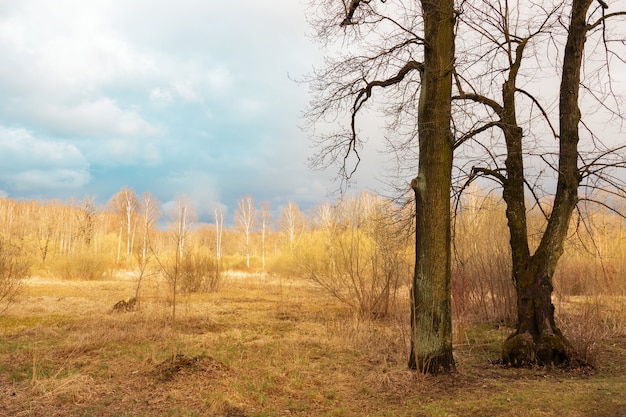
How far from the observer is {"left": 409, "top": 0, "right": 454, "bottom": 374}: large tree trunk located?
7055 mm

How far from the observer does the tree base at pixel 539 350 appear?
7562 mm

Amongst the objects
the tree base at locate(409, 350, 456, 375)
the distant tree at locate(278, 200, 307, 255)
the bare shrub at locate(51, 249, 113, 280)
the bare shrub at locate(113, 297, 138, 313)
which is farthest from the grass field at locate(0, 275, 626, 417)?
the distant tree at locate(278, 200, 307, 255)

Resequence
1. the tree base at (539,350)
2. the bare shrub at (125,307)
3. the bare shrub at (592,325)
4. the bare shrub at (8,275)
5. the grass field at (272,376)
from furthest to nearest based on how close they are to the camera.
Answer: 1. the bare shrub at (125,307)
2. the bare shrub at (8,275)
3. the bare shrub at (592,325)
4. the tree base at (539,350)
5. the grass field at (272,376)

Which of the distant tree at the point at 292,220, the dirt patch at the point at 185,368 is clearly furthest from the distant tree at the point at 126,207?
the dirt patch at the point at 185,368

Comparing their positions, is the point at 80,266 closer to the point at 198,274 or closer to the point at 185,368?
the point at 198,274

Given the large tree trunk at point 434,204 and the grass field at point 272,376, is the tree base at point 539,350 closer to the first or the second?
the grass field at point 272,376

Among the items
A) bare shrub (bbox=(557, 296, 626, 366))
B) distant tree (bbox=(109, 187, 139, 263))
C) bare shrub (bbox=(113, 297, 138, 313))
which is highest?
distant tree (bbox=(109, 187, 139, 263))

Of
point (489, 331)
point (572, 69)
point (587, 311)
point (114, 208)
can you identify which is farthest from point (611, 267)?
point (114, 208)

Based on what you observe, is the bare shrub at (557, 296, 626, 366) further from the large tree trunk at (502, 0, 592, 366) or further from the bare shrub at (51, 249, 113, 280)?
the bare shrub at (51, 249, 113, 280)

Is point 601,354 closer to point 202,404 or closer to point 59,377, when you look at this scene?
point 202,404

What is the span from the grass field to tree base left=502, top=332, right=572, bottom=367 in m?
0.25

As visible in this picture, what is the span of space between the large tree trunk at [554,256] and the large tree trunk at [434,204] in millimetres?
1558

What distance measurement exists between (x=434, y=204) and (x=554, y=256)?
235 centimetres

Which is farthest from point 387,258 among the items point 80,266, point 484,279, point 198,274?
point 80,266
